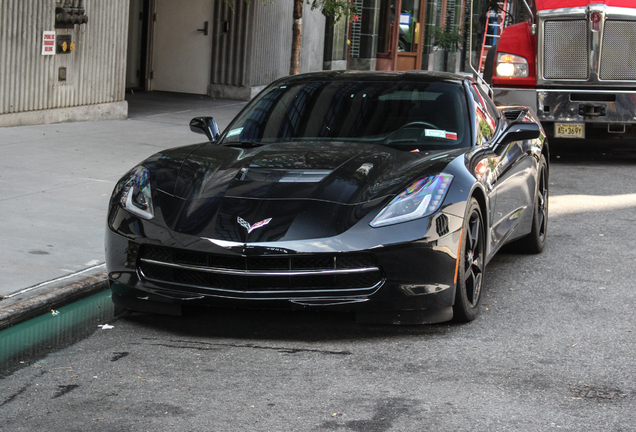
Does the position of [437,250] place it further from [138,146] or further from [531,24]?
[531,24]

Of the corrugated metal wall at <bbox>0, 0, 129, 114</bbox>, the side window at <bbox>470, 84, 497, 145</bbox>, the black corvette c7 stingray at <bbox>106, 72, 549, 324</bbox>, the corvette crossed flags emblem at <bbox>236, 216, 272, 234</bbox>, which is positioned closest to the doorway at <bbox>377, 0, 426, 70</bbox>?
the corrugated metal wall at <bbox>0, 0, 129, 114</bbox>

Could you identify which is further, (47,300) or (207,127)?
(207,127)

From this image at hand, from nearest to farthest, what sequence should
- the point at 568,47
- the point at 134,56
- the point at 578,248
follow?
the point at 578,248 < the point at 568,47 < the point at 134,56

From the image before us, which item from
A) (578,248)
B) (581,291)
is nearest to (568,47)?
(578,248)

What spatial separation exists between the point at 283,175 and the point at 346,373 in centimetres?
121

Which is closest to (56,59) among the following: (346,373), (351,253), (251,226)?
(251,226)

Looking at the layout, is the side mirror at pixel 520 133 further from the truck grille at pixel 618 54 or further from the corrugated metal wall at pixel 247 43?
the corrugated metal wall at pixel 247 43

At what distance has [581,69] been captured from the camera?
12.1 m

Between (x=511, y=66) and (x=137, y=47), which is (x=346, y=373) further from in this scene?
(x=137, y=47)

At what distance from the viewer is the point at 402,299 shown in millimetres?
4484

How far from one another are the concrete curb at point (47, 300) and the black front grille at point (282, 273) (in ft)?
3.03

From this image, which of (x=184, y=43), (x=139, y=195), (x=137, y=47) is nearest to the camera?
(x=139, y=195)

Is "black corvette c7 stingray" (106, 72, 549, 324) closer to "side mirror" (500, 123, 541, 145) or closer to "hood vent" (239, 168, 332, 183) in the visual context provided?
"hood vent" (239, 168, 332, 183)

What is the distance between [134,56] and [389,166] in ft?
49.4
